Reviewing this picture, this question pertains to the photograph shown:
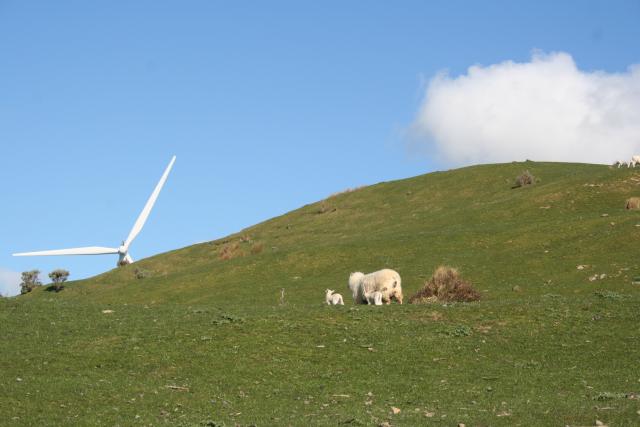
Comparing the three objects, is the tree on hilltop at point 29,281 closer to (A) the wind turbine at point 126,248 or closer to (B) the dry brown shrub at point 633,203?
(A) the wind turbine at point 126,248

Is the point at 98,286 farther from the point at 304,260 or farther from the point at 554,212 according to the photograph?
the point at 554,212

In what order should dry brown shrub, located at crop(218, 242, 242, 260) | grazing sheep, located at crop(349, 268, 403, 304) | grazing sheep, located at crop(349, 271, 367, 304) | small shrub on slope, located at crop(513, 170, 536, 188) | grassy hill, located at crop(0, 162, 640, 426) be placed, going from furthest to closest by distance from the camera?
small shrub on slope, located at crop(513, 170, 536, 188)
dry brown shrub, located at crop(218, 242, 242, 260)
grazing sheep, located at crop(349, 271, 367, 304)
grazing sheep, located at crop(349, 268, 403, 304)
grassy hill, located at crop(0, 162, 640, 426)

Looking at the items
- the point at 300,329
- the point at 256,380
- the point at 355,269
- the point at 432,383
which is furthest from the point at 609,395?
the point at 355,269

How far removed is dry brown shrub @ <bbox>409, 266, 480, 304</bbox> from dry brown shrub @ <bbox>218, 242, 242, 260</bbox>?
118 ft

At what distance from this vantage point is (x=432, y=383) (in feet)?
65.8

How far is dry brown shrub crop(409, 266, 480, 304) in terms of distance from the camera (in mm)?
33875

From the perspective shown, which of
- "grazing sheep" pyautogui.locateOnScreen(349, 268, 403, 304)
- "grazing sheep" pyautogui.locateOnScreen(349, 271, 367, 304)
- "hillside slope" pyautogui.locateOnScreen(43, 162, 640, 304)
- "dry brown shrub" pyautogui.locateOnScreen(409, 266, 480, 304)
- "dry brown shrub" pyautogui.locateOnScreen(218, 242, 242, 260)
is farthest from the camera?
"dry brown shrub" pyautogui.locateOnScreen(218, 242, 242, 260)

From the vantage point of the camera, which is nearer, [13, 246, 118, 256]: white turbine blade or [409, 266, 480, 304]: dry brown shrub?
[409, 266, 480, 304]: dry brown shrub

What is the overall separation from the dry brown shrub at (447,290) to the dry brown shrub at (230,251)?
36.1 metres

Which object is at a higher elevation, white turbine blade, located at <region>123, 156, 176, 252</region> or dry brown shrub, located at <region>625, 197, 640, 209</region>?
white turbine blade, located at <region>123, 156, 176, 252</region>

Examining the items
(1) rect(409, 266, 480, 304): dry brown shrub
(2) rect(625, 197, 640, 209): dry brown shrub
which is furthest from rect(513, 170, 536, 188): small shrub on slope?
(1) rect(409, 266, 480, 304): dry brown shrub

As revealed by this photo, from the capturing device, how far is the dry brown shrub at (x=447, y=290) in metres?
33.9

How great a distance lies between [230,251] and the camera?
70.5m

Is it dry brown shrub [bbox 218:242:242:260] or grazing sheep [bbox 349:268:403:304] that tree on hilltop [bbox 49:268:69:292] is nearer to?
dry brown shrub [bbox 218:242:242:260]
